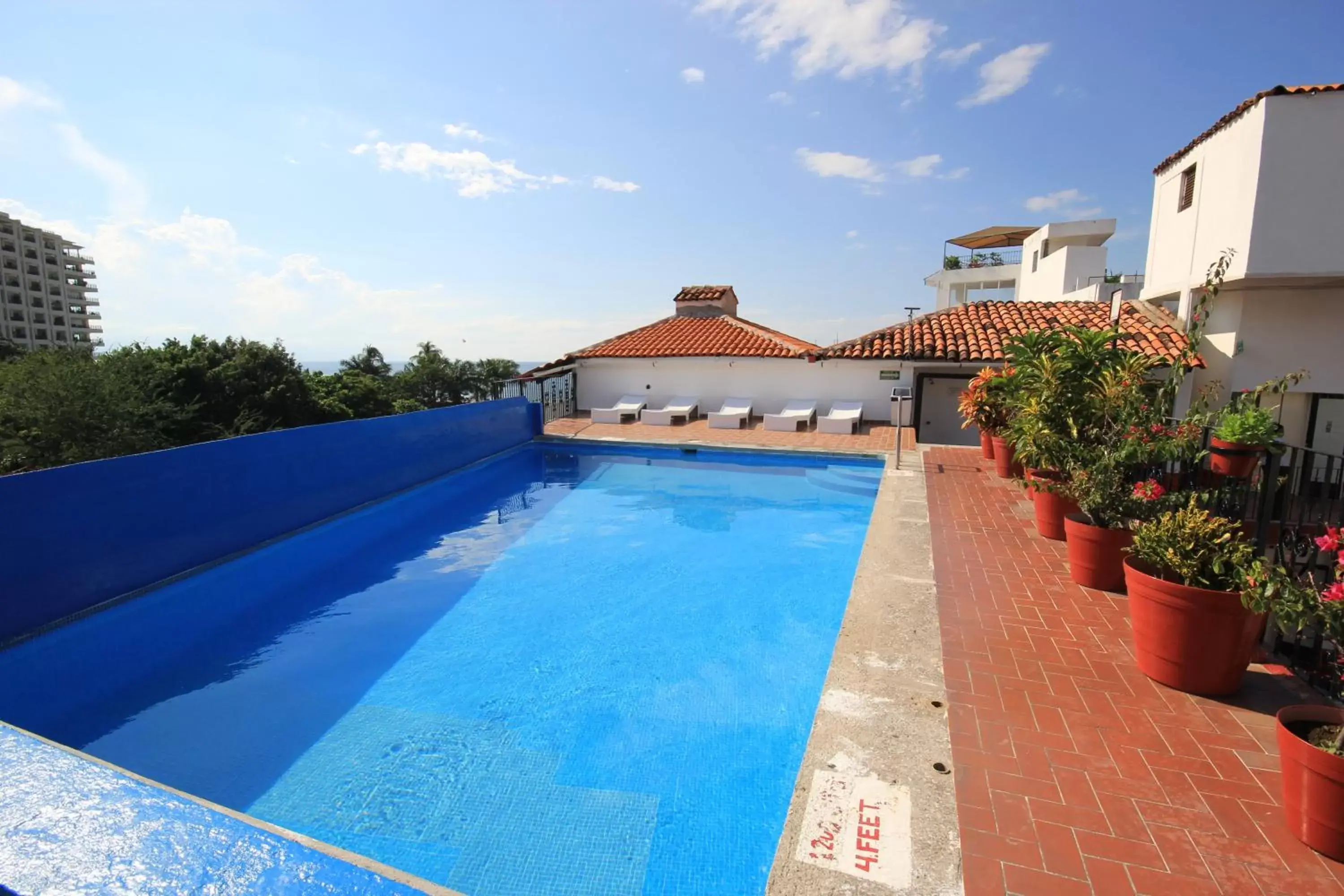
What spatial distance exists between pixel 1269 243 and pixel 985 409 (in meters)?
4.42

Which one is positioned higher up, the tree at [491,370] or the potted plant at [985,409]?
the tree at [491,370]

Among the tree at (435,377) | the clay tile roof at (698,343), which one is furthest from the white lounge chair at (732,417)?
the tree at (435,377)

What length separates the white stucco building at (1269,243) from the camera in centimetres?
873

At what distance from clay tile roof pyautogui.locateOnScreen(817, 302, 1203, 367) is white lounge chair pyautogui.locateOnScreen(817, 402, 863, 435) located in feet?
5.19

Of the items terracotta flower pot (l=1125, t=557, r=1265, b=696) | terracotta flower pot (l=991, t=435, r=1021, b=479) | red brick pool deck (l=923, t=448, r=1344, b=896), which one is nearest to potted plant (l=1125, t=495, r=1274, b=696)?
terracotta flower pot (l=1125, t=557, r=1265, b=696)

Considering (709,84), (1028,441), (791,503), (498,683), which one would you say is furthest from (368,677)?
(709,84)

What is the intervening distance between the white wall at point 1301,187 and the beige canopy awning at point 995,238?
27.8 metres

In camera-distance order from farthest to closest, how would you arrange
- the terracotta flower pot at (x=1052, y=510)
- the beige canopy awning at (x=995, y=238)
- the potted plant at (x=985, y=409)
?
the beige canopy awning at (x=995, y=238)
the potted plant at (x=985, y=409)
the terracotta flower pot at (x=1052, y=510)

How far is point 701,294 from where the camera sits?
23.1 metres

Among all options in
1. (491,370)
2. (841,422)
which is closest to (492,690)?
(841,422)

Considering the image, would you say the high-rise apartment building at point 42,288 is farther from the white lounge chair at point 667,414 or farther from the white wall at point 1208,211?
the white wall at point 1208,211

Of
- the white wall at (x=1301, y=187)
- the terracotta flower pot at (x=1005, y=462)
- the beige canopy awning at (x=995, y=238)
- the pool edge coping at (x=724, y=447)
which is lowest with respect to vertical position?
the pool edge coping at (x=724, y=447)

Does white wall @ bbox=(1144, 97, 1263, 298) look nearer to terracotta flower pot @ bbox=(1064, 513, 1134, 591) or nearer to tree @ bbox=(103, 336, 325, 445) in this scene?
terracotta flower pot @ bbox=(1064, 513, 1134, 591)

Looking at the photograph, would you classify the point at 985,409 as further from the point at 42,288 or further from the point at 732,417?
the point at 42,288
